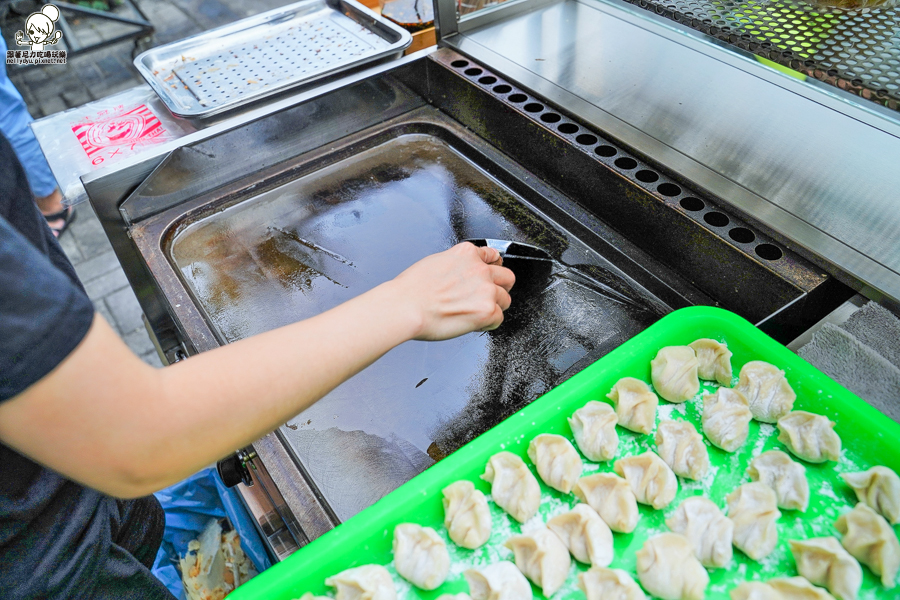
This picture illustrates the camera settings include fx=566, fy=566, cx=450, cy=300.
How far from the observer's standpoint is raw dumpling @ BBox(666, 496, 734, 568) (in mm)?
950

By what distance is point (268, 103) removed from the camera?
1.89 meters

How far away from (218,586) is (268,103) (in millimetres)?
1573

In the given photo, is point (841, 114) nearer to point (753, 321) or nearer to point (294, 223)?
point (753, 321)

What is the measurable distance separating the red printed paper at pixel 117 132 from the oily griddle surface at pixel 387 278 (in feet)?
1.32

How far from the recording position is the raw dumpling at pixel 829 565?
34.9 inches

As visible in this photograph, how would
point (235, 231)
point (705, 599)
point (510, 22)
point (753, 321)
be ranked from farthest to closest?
point (510, 22) < point (235, 231) < point (753, 321) < point (705, 599)

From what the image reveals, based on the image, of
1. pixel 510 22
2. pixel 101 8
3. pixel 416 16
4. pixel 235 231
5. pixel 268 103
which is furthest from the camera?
pixel 101 8

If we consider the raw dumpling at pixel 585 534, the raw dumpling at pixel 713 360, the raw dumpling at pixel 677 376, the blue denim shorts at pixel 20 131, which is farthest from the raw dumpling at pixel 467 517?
the blue denim shorts at pixel 20 131

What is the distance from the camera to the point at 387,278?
4.97ft

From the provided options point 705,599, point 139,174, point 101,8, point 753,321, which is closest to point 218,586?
point 139,174

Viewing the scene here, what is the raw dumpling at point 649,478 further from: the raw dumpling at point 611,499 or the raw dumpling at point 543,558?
the raw dumpling at point 543,558

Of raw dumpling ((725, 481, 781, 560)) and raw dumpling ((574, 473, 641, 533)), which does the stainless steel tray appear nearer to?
raw dumpling ((574, 473, 641, 533))

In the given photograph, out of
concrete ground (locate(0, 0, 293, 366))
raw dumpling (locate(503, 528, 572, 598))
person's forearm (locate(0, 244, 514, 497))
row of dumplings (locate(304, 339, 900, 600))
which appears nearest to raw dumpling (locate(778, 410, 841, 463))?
row of dumplings (locate(304, 339, 900, 600))

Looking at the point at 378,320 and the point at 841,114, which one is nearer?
the point at 378,320
